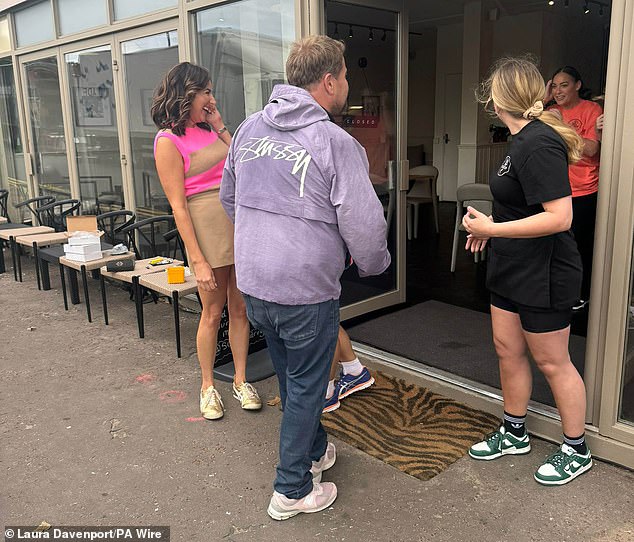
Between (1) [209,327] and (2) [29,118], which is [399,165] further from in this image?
(2) [29,118]

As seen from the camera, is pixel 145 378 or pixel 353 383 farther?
pixel 145 378

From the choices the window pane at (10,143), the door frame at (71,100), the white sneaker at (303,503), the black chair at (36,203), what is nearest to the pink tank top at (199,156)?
the white sneaker at (303,503)

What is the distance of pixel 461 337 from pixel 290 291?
2265 millimetres

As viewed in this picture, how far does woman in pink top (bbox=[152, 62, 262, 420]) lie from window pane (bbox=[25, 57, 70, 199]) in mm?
4186

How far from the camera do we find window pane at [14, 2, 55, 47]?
6.33 m

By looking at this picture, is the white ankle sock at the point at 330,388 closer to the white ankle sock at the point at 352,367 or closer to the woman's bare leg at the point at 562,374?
the white ankle sock at the point at 352,367

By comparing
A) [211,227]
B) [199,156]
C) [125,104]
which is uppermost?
[125,104]

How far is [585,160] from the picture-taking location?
3916mm

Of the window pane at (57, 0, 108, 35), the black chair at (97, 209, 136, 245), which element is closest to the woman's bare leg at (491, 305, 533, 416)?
the black chair at (97, 209, 136, 245)

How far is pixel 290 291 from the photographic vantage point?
208cm

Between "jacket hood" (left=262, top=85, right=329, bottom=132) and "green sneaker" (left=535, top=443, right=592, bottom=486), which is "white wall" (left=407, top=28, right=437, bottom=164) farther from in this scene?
"jacket hood" (left=262, top=85, right=329, bottom=132)

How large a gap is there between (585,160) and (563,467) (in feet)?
7.15

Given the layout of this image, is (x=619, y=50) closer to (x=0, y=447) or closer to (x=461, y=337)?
(x=461, y=337)

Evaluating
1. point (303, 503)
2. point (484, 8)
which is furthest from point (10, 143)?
point (303, 503)
